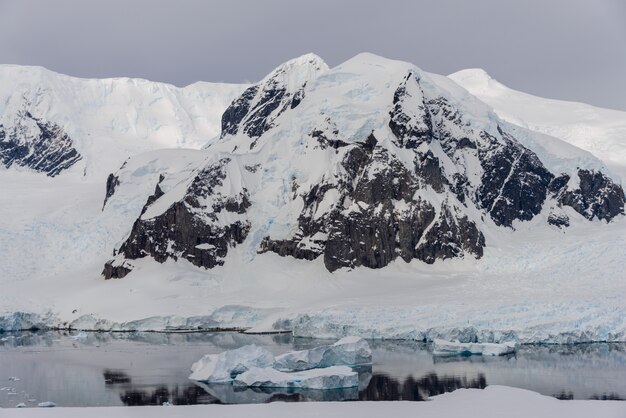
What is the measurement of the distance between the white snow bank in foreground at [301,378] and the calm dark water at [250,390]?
98 cm

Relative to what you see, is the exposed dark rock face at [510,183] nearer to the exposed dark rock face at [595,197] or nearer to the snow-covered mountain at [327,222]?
the snow-covered mountain at [327,222]

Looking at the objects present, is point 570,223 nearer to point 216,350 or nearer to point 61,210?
point 216,350

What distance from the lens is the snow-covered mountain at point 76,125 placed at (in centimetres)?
17138

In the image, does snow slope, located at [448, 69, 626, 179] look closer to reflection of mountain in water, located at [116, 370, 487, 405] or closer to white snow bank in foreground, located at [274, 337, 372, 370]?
white snow bank in foreground, located at [274, 337, 372, 370]

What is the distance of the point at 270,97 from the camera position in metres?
156

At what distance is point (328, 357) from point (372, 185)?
56.7m

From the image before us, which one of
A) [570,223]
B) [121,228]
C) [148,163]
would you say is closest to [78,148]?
[148,163]

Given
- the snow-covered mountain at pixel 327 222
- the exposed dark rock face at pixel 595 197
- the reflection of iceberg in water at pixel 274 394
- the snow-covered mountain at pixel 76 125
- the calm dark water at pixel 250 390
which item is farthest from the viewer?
the snow-covered mountain at pixel 76 125

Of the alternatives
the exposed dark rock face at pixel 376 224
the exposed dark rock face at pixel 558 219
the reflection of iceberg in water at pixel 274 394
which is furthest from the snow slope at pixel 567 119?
the reflection of iceberg in water at pixel 274 394

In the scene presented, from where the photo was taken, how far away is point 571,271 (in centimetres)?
9075

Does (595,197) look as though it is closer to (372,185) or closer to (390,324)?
(372,185)

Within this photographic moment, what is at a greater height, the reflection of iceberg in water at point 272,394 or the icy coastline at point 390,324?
the icy coastline at point 390,324

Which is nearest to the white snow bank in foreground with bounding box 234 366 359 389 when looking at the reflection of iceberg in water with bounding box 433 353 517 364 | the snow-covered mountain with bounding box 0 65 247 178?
the reflection of iceberg in water with bounding box 433 353 517 364

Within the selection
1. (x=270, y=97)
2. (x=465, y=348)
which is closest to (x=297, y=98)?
(x=270, y=97)
